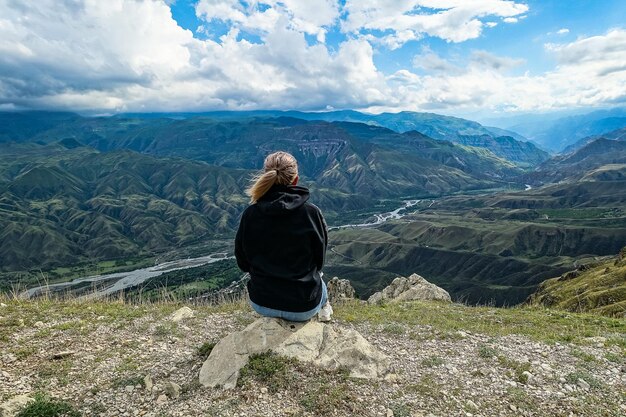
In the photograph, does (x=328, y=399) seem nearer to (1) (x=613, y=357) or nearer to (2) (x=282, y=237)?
(2) (x=282, y=237)

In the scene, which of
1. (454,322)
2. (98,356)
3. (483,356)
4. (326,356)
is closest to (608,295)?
(454,322)

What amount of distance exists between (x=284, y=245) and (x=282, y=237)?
0.21 metres

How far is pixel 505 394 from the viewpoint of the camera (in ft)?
31.0

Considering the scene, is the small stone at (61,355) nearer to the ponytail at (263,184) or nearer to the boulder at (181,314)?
the boulder at (181,314)

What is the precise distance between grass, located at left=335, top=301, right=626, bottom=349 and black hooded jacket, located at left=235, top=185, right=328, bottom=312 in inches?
259

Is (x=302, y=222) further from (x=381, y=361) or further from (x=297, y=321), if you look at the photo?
(x=381, y=361)

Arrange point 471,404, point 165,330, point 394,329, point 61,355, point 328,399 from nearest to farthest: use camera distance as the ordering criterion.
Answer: point 328,399
point 471,404
point 61,355
point 165,330
point 394,329

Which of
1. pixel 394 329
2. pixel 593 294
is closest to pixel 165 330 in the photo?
pixel 394 329

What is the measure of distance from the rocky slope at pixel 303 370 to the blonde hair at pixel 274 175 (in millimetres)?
4393

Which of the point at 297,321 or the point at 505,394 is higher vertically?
the point at 297,321

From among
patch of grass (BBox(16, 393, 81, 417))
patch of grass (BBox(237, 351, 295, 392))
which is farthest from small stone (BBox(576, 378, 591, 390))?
patch of grass (BBox(16, 393, 81, 417))

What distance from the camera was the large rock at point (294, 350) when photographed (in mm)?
10023

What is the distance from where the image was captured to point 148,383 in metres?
9.72

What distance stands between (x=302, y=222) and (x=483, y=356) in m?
7.39
